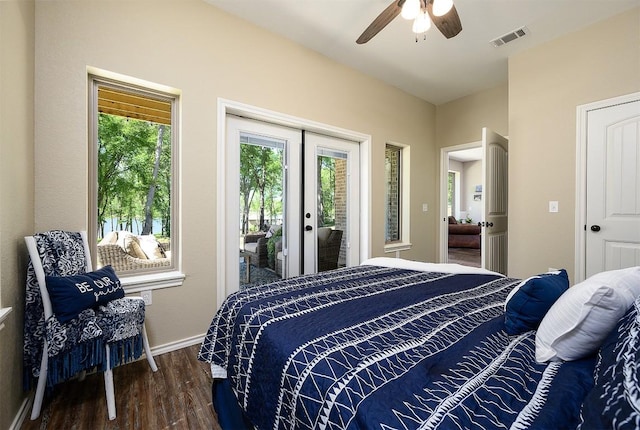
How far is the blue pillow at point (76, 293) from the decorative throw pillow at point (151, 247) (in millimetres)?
611

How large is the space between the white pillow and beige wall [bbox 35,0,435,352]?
2.29 metres

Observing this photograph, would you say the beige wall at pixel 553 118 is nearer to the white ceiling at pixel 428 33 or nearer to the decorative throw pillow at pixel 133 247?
the white ceiling at pixel 428 33

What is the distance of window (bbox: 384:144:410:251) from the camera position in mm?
4109

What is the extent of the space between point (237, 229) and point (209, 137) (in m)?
0.88

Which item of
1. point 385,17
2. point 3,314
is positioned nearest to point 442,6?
point 385,17

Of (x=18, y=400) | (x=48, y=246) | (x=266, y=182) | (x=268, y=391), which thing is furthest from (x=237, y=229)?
(x=268, y=391)

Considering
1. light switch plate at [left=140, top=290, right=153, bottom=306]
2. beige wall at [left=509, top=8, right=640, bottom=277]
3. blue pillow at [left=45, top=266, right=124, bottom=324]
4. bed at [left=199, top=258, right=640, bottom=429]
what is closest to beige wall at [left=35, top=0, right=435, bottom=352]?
light switch plate at [left=140, top=290, right=153, bottom=306]

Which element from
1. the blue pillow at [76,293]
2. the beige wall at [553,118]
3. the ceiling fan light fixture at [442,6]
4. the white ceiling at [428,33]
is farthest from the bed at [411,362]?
the white ceiling at [428,33]

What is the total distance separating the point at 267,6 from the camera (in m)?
2.38

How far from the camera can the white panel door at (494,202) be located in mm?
3133

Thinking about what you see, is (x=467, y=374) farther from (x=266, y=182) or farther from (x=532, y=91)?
(x=532, y=91)

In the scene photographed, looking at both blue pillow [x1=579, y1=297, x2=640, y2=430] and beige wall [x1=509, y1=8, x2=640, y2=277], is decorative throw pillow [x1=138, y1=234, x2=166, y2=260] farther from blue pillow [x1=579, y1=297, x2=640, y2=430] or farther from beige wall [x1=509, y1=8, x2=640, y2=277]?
beige wall [x1=509, y1=8, x2=640, y2=277]

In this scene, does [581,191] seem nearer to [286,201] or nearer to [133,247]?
[286,201]

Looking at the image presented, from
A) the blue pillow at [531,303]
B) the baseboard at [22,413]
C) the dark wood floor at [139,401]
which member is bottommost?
the dark wood floor at [139,401]
